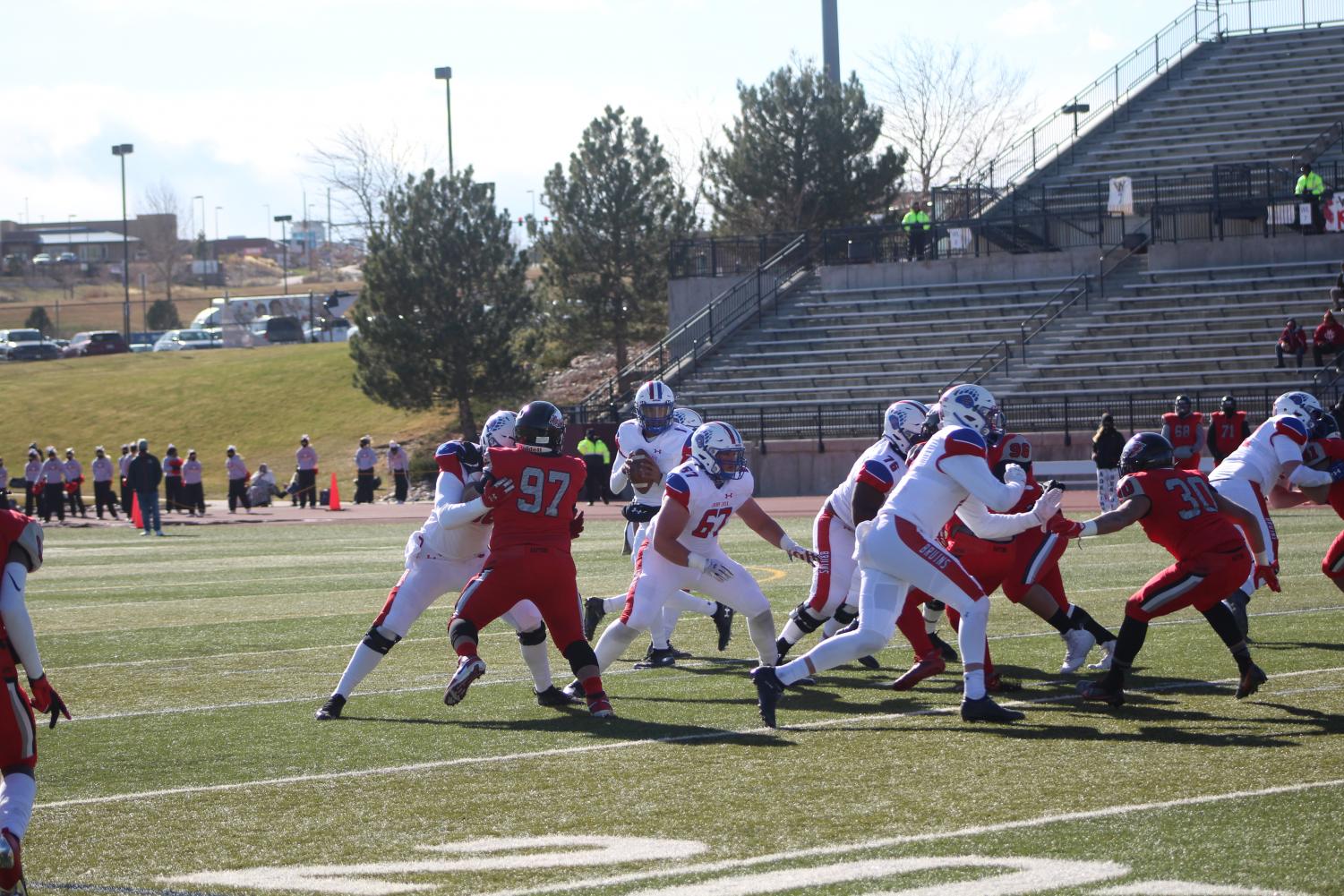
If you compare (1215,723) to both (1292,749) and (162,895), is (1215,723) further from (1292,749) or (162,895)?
(162,895)

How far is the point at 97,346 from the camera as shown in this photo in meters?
72.5

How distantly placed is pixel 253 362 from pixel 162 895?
6029cm

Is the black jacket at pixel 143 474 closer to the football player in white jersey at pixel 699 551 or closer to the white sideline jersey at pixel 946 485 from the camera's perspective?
the football player in white jersey at pixel 699 551

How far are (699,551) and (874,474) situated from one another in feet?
3.91

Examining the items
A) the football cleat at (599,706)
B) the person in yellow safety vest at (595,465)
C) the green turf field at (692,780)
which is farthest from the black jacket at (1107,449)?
the football cleat at (599,706)

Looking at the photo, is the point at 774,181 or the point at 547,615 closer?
the point at 547,615

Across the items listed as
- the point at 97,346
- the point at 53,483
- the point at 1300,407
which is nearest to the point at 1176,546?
the point at 1300,407

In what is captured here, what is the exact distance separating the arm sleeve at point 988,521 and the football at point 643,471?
2.92 meters

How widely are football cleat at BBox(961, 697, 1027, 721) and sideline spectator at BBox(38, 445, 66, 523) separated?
29366 mm

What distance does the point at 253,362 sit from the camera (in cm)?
6406

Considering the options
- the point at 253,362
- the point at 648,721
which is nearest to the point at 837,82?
the point at 253,362

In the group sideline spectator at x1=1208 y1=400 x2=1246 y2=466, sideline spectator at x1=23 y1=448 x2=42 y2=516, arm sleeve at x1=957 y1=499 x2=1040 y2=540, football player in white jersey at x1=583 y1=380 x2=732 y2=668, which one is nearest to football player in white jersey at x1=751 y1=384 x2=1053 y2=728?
arm sleeve at x1=957 y1=499 x2=1040 y2=540

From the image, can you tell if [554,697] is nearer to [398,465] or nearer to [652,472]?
[652,472]

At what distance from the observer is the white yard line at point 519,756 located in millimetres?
7410
